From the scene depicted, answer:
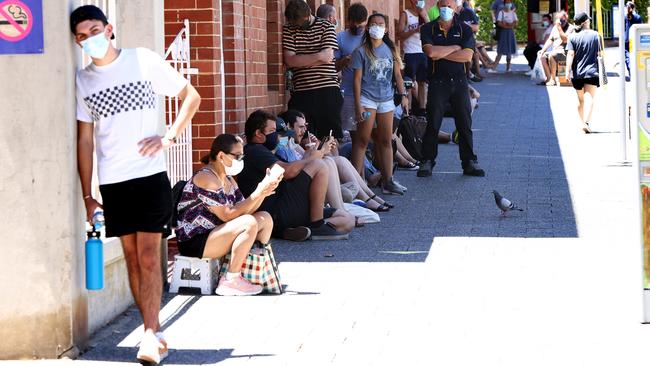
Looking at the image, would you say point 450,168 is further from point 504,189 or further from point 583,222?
point 583,222

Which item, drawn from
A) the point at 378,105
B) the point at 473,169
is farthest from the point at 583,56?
the point at 378,105

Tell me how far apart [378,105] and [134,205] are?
7791mm

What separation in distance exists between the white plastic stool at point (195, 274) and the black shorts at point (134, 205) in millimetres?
1984

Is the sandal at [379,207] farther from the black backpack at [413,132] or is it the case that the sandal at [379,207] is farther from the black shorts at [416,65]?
the black shorts at [416,65]

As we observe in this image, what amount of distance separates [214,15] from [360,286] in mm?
3196

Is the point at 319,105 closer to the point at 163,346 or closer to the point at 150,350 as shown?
the point at 163,346

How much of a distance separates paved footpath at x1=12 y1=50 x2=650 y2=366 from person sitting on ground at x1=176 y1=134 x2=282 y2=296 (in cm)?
26

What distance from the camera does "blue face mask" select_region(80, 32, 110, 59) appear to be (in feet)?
23.2

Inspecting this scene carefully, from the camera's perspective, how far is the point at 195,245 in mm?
9312

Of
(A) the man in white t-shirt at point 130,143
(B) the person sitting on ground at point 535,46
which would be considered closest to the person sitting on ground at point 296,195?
(A) the man in white t-shirt at point 130,143

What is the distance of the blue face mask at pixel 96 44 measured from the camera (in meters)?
7.06

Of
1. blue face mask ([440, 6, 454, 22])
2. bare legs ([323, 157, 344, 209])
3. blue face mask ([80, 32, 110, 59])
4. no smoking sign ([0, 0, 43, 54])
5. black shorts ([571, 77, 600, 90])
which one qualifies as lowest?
bare legs ([323, 157, 344, 209])

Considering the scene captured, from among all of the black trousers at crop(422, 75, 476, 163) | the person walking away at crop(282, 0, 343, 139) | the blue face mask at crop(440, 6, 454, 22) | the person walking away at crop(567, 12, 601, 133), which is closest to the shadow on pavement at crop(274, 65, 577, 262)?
the black trousers at crop(422, 75, 476, 163)

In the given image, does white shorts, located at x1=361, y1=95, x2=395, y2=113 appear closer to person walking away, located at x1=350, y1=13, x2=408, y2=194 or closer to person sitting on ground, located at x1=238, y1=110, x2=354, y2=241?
person walking away, located at x1=350, y1=13, x2=408, y2=194
